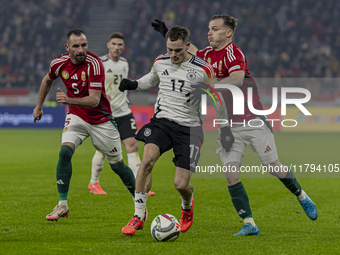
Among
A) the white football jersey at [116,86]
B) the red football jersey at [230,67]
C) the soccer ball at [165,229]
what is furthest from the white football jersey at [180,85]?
the white football jersey at [116,86]

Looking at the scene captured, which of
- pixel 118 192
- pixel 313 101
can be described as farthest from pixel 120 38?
pixel 313 101

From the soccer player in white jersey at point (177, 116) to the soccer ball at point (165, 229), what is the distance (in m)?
0.32

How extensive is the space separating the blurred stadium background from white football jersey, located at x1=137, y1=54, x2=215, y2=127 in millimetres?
17936

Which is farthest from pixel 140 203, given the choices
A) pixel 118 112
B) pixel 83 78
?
pixel 118 112

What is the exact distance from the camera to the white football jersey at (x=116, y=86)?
8.66 meters

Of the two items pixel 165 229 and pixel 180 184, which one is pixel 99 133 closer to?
pixel 180 184

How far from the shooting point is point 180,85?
537cm

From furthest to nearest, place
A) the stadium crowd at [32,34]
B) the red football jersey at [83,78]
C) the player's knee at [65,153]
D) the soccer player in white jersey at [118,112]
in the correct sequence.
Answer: the stadium crowd at [32,34]
the soccer player in white jersey at [118,112]
the red football jersey at [83,78]
the player's knee at [65,153]

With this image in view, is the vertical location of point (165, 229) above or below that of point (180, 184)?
below

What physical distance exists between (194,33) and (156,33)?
235 centimetres

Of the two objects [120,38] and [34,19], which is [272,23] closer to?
[34,19]

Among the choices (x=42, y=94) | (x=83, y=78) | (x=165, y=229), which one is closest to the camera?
(x=165, y=229)

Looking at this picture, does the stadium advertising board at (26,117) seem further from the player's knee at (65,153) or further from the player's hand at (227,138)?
the player's hand at (227,138)

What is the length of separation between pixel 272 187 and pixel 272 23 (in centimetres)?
2126
